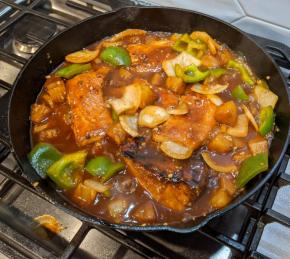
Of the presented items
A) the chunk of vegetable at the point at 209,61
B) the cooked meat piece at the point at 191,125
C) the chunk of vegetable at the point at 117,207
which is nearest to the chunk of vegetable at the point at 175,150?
the cooked meat piece at the point at 191,125

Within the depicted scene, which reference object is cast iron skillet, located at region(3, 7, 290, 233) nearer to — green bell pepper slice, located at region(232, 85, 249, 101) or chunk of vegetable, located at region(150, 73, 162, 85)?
green bell pepper slice, located at region(232, 85, 249, 101)

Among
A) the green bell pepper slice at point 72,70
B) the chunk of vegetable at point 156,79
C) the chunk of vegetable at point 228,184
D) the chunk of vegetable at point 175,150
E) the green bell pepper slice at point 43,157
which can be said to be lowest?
the green bell pepper slice at point 43,157

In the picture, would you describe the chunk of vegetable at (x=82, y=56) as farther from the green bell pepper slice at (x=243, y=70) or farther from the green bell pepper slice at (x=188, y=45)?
the green bell pepper slice at (x=243, y=70)

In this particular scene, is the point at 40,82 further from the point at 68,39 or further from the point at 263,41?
the point at 263,41

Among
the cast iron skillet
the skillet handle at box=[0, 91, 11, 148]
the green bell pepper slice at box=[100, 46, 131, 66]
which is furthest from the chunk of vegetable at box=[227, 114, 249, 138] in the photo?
the skillet handle at box=[0, 91, 11, 148]

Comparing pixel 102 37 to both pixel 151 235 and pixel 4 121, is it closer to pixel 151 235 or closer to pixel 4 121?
pixel 4 121

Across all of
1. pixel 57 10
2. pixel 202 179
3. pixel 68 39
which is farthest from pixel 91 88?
pixel 57 10
